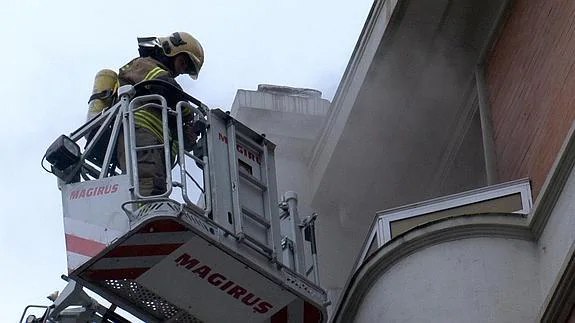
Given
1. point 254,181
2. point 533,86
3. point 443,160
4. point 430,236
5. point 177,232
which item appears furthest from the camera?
point 443,160

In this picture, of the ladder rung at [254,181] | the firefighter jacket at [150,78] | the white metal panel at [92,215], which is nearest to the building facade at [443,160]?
the ladder rung at [254,181]

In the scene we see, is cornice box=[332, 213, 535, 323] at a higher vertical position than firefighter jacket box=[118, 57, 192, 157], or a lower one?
lower

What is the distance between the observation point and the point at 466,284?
1289 cm

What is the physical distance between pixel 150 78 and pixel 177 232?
1932mm

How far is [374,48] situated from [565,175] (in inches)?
207

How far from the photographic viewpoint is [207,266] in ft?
41.5

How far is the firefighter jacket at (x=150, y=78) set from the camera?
13312mm

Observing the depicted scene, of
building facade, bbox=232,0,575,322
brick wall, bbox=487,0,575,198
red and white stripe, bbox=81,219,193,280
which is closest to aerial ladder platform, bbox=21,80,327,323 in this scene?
red and white stripe, bbox=81,219,193,280

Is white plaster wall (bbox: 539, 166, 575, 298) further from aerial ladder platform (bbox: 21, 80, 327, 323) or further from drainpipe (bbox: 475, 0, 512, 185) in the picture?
drainpipe (bbox: 475, 0, 512, 185)

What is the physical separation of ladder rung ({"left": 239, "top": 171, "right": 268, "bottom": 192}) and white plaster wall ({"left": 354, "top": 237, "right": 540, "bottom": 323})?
1.24 m

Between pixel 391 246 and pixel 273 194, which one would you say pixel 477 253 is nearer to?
pixel 391 246

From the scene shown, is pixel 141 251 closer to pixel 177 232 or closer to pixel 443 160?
pixel 177 232

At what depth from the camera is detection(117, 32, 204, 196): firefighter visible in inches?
512

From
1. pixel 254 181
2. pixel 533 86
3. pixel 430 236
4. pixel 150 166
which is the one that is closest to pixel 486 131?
pixel 533 86
